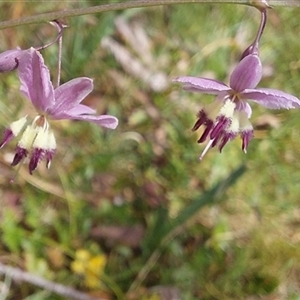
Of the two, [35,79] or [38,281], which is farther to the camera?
[38,281]

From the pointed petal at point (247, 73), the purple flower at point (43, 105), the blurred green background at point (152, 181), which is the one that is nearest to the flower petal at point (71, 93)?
the purple flower at point (43, 105)

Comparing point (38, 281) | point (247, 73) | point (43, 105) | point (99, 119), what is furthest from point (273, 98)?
point (38, 281)

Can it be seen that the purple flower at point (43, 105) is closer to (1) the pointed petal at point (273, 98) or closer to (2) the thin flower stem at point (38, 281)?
(1) the pointed petal at point (273, 98)

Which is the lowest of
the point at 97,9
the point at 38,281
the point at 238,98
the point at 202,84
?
the point at 38,281

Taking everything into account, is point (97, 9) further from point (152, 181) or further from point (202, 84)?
point (152, 181)

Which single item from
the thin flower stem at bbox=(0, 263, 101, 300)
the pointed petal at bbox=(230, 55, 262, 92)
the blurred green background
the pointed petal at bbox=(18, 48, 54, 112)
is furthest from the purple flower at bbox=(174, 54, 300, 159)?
the thin flower stem at bbox=(0, 263, 101, 300)

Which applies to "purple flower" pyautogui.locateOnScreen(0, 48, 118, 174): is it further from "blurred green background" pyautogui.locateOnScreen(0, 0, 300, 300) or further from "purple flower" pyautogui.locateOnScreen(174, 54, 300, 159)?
"blurred green background" pyautogui.locateOnScreen(0, 0, 300, 300)
